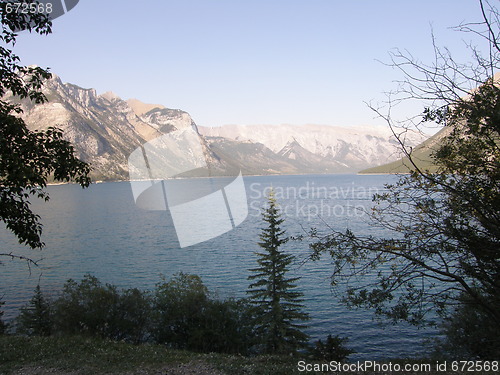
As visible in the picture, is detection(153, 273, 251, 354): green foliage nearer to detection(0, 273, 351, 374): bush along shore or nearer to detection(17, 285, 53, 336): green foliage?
detection(0, 273, 351, 374): bush along shore

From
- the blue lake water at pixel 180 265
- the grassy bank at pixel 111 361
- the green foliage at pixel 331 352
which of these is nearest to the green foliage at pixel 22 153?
the grassy bank at pixel 111 361

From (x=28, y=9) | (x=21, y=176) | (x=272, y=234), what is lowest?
(x=272, y=234)

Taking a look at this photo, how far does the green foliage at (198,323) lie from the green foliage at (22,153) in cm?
2028

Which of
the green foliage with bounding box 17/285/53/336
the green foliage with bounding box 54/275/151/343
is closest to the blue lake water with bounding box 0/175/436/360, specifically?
the green foliage with bounding box 54/275/151/343

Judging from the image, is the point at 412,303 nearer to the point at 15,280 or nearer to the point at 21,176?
the point at 21,176

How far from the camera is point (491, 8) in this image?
6.78m

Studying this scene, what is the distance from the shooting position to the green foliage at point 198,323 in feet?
86.6

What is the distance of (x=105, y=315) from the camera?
26.8 metres

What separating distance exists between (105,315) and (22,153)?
2267cm

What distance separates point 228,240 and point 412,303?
53.3 metres

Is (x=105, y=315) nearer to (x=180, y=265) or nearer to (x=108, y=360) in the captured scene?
(x=108, y=360)

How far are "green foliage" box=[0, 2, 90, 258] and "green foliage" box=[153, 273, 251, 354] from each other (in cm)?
2028

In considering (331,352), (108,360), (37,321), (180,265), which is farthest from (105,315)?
(180,265)

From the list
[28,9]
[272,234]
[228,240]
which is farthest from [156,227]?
[28,9]
